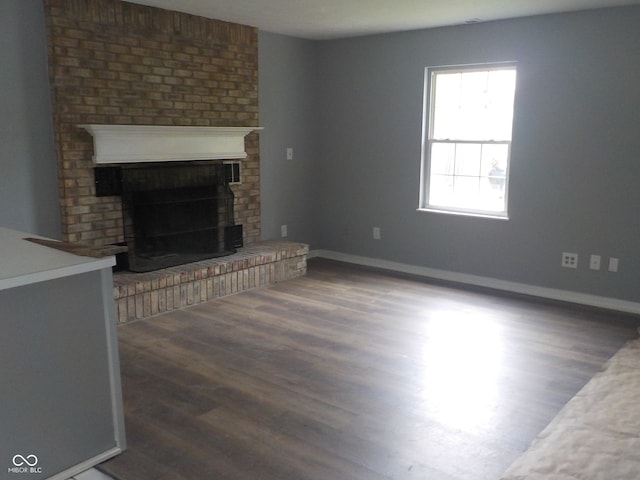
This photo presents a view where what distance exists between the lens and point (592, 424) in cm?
265

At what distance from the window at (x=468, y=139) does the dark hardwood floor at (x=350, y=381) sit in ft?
3.21

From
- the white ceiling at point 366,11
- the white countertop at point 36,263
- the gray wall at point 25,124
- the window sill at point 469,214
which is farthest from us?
the window sill at point 469,214

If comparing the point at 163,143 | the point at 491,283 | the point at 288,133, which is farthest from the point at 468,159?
the point at 163,143

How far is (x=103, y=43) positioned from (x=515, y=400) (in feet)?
12.1

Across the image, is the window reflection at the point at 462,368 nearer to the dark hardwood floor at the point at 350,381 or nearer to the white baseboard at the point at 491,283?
the dark hardwood floor at the point at 350,381

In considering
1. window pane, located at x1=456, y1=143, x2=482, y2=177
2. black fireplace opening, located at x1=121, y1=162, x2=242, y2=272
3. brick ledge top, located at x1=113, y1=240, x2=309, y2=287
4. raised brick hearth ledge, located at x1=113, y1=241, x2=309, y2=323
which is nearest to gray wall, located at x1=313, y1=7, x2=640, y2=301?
window pane, located at x1=456, y1=143, x2=482, y2=177

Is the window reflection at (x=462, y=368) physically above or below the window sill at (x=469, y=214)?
below

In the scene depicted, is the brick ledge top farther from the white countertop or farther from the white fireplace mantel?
the white countertop

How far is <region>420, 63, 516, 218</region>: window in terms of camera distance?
4863mm

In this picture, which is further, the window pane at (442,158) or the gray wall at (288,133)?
the gray wall at (288,133)

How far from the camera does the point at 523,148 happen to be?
4703mm

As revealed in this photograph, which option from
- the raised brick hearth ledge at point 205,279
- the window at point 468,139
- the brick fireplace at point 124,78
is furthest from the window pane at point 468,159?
the brick fireplace at point 124,78

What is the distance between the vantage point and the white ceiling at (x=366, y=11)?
4051 millimetres

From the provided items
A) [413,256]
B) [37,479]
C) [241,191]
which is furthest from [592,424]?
[241,191]
